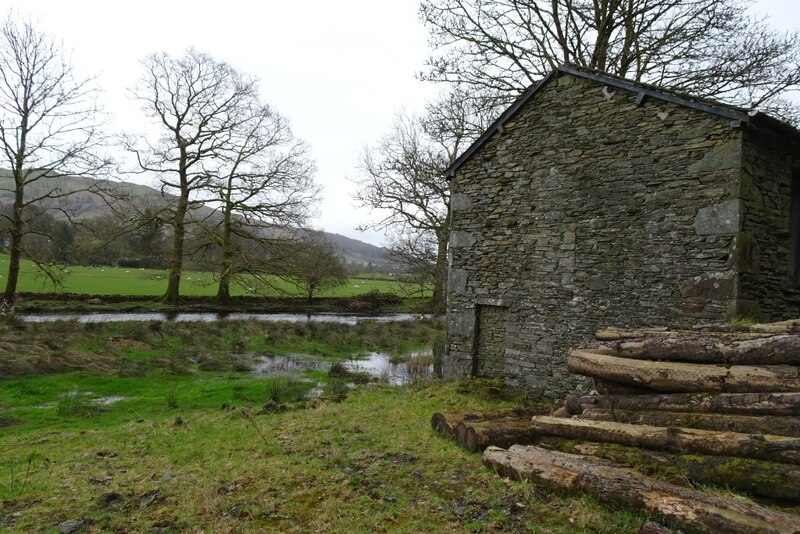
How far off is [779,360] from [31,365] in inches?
564

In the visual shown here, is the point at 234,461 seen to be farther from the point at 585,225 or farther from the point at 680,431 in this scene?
the point at 585,225

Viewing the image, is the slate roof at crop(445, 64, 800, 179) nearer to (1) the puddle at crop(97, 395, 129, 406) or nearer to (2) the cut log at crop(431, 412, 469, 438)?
(2) the cut log at crop(431, 412, 469, 438)

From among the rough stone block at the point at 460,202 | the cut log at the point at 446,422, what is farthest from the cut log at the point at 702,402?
the rough stone block at the point at 460,202

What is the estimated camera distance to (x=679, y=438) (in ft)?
14.7

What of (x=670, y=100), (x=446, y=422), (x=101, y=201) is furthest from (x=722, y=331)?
(x=101, y=201)

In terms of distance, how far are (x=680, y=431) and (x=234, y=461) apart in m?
4.97

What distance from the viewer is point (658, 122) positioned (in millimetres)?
8156

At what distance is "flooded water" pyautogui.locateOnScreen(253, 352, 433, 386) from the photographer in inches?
558

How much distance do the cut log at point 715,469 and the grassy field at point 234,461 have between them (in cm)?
60

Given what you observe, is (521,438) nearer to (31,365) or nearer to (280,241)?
(31,365)

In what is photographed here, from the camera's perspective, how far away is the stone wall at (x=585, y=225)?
762 cm

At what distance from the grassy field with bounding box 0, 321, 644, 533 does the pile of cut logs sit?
29 centimetres

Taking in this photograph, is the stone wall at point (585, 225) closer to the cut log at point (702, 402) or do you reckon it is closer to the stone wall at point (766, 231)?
the stone wall at point (766, 231)

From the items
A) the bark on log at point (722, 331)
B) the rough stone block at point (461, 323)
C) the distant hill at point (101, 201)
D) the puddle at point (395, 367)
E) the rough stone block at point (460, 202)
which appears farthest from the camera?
the distant hill at point (101, 201)
